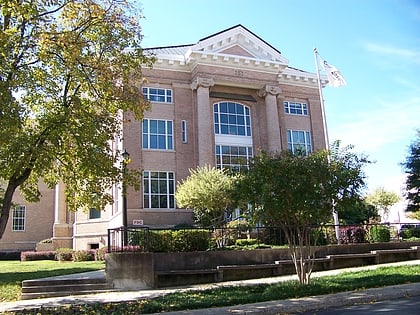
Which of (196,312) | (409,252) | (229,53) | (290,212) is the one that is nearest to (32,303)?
(196,312)

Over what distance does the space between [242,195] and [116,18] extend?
23.6 ft

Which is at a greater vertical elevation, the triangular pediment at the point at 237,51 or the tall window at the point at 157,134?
the triangular pediment at the point at 237,51

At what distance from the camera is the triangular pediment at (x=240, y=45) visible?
31.5 m

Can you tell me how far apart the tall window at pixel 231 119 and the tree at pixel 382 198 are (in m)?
17.9

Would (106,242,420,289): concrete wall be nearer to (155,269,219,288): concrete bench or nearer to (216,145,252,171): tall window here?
(155,269,219,288): concrete bench

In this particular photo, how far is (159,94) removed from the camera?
1224 inches

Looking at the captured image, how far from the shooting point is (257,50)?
110 feet

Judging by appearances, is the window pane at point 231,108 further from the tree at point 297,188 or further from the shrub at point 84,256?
the tree at point 297,188

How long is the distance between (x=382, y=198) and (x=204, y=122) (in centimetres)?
2345

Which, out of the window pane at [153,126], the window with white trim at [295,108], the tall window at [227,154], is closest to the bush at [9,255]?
the window pane at [153,126]

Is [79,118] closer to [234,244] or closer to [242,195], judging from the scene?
[242,195]

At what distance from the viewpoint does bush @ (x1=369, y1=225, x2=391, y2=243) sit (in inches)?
803

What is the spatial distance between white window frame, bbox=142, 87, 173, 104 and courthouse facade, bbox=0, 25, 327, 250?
73mm

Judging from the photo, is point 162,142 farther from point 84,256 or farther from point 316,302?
point 316,302
